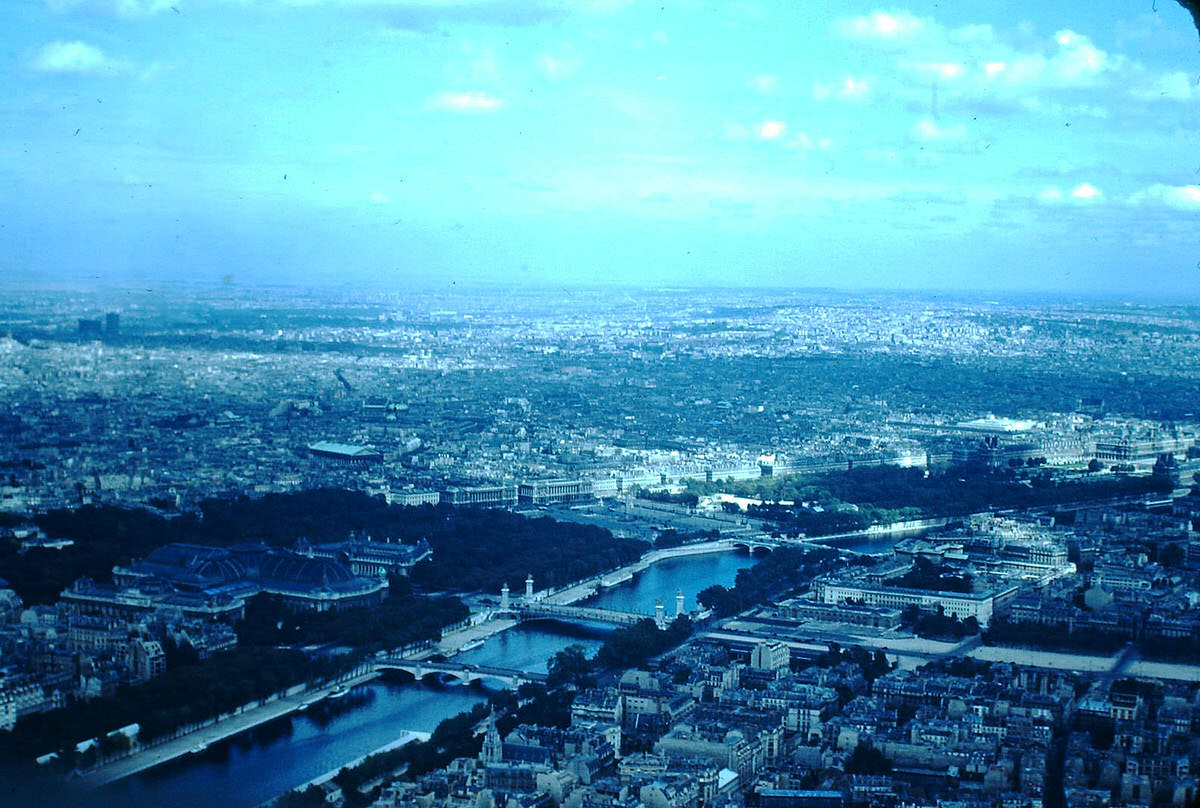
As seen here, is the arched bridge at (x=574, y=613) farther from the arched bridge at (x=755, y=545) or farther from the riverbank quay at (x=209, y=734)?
the arched bridge at (x=755, y=545)

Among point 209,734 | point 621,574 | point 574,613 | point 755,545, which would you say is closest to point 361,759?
point 209,734

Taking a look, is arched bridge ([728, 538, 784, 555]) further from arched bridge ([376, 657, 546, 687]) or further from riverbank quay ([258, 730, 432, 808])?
riverbank quay ([258, 730, 432, 808])

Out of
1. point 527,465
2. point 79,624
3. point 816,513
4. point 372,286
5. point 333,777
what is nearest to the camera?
point 333,777

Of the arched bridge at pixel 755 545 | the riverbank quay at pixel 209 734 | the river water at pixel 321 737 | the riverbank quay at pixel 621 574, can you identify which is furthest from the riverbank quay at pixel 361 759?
the arched bridge at pixel 755 545

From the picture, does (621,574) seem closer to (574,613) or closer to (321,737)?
(574,613)

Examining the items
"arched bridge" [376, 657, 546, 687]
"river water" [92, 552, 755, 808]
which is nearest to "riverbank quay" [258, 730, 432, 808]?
"river water" [92, 552, 755, 808]

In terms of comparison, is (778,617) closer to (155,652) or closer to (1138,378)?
(155,652)

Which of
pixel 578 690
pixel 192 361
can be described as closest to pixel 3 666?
pixel 578 690
